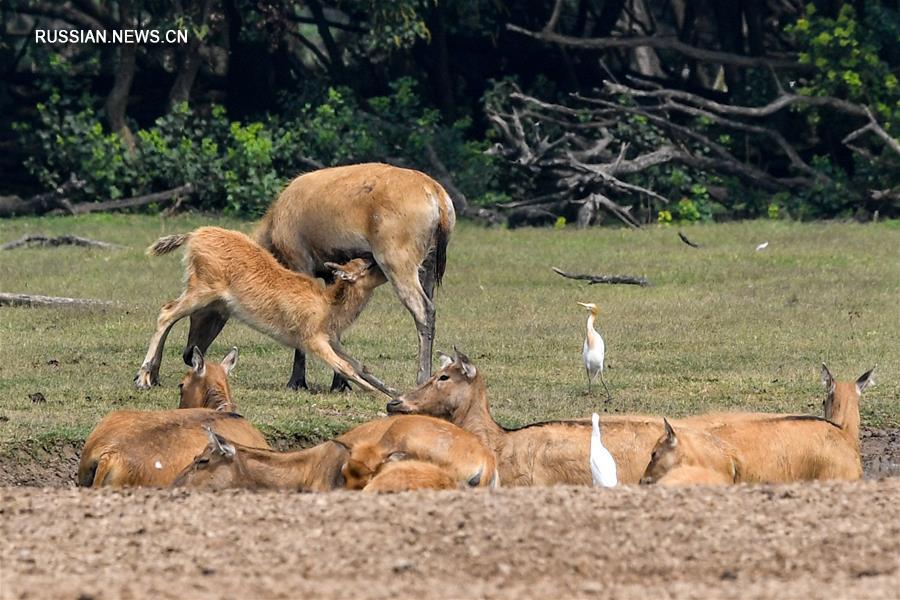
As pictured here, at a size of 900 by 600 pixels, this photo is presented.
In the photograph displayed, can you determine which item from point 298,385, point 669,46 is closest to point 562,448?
point 298,385

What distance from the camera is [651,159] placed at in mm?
23828

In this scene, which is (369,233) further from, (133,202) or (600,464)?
(133,202)

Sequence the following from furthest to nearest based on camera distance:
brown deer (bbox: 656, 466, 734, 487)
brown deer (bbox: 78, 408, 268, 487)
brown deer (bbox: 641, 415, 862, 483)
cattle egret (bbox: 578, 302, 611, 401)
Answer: cattle egret (bbox: 578, 302, 611, 401) < brown deer (bbox: 641, 415, 862, 483) < brown deer (bbox: 78, 408, 268, 487) < brown deer (bbox: 656, 466, 734, 487)

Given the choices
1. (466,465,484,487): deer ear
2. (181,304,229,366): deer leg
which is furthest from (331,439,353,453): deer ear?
(181,304,229,366): deer leg

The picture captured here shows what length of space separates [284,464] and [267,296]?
3.88 m

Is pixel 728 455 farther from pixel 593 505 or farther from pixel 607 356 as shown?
pixel 607 356

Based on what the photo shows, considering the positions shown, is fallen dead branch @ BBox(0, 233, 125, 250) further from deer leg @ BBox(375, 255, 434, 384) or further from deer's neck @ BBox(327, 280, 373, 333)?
deer's neck @ BBox(327, 280, 373, 333)

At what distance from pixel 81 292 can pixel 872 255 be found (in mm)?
8321

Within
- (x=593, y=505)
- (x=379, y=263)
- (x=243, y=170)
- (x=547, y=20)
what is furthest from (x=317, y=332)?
(x=547, y=20)

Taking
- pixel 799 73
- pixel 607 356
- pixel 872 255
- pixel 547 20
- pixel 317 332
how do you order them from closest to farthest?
pixel 317 332
pixel 607 356
pixel 872 255
pixel 799 73
pixel 547 20

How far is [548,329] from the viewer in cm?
1545

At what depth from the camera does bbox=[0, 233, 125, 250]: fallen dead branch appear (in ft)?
67.8

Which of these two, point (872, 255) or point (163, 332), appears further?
point (872, 255)

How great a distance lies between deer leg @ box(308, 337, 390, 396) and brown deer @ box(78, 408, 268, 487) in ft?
9.07
